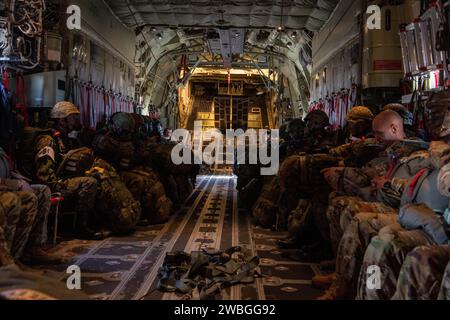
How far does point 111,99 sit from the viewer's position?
8180mm

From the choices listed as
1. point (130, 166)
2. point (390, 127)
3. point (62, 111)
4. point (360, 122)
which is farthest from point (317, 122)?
point (62, 111)

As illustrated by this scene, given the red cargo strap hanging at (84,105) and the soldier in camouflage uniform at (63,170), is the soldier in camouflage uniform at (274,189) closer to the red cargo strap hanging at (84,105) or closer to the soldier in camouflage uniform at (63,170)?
the soldier in camouflage uniform at (63,170)

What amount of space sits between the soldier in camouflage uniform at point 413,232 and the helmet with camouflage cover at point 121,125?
418 cm

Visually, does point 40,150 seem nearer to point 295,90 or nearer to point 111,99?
point 111,99

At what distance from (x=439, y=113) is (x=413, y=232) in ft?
3.59

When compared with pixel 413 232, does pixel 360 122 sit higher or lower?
higher

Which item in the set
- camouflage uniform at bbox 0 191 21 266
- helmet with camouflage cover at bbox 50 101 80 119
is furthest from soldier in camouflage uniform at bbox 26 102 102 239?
camouflage uniform at bbox 0 191 21 266

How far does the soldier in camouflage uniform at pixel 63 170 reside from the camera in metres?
4.64

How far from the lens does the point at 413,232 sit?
2504 millimetres

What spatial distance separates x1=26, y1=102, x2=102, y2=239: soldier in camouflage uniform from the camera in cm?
464

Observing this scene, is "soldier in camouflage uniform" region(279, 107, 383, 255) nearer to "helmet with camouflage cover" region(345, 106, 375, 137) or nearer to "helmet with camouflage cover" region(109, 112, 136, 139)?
"helmet with camouflage cover" region(345, 106, 375, 137)

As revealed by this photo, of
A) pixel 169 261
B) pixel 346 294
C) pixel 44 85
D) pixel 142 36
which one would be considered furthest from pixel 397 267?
pixel 142 36

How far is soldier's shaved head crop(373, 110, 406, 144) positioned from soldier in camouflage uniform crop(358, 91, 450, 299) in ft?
3.28

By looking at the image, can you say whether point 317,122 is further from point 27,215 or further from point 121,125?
point 27,215
